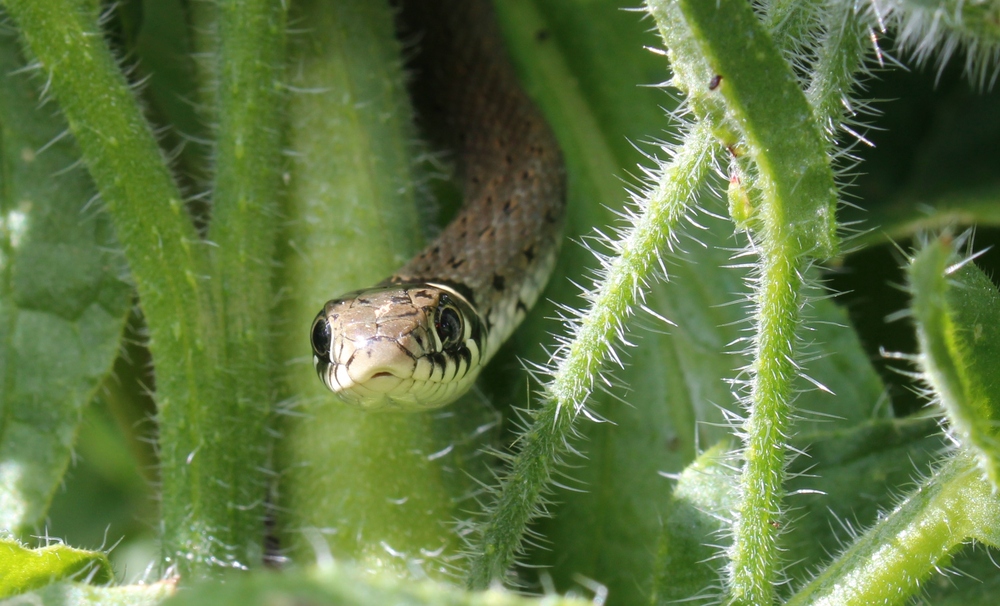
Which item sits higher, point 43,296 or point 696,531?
point 43,296

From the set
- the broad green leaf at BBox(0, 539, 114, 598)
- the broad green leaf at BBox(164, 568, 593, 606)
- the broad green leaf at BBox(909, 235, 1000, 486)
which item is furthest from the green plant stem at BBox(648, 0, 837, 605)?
the broad green leaf at BBox(0, 539, 114, 598)

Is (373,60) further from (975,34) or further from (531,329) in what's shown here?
(975,34)

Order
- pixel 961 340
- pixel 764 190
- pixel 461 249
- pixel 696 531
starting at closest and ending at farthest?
1. pixel 961 340
2. pixel 764 190
3. pixel 696 531
4. pixel 461 249

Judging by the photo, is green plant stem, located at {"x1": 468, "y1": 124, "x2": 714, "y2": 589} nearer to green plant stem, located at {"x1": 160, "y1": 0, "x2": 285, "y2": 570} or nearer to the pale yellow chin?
the pale yellow chin

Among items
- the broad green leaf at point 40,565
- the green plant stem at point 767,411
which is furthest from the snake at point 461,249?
the green plant stem at point 767,411

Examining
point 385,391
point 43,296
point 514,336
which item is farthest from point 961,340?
point 43,296

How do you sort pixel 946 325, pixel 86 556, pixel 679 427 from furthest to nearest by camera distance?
pixel 679 427
pixel 86 556
pixel 946 325

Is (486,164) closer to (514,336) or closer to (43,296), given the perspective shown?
(514,336)

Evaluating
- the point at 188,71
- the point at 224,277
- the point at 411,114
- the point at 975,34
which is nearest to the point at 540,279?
the point at 411,114
